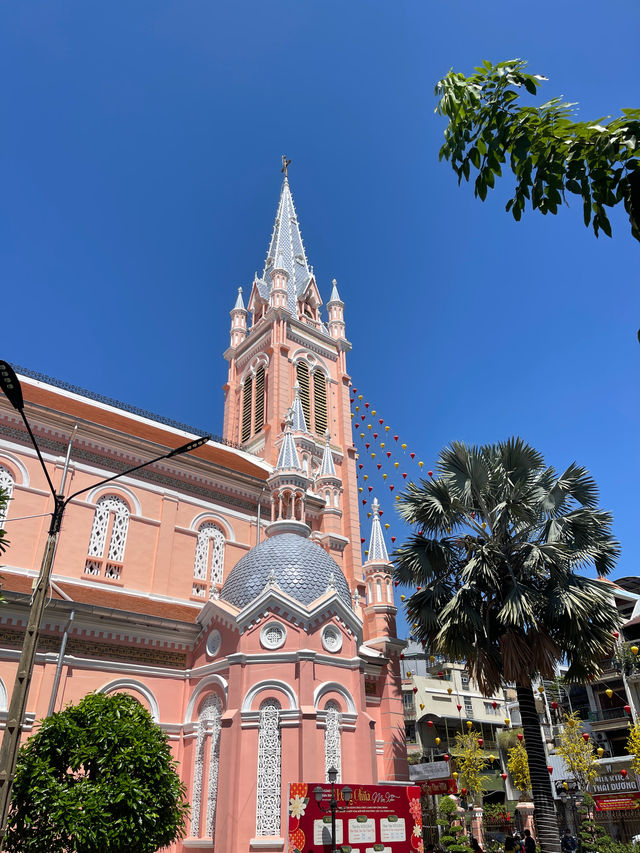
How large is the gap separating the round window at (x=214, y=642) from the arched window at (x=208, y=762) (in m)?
1.17

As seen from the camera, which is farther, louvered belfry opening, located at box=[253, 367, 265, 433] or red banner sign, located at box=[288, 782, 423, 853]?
louvered belfry opening, located at box=[253, 367, 265, 433]

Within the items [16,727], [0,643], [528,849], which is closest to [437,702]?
[528,849]

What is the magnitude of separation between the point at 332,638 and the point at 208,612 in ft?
12.9

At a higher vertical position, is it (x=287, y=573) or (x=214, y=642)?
(x=287, y=573)

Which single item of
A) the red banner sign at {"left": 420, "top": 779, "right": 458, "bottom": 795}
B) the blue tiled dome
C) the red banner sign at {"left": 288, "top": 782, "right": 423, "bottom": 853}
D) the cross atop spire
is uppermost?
the cross atop spire

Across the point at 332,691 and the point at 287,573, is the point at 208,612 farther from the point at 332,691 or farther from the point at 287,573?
the point at 332,691

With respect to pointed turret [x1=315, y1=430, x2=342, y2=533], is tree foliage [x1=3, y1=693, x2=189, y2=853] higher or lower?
lower

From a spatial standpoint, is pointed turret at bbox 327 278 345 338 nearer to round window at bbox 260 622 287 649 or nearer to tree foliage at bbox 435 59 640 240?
round window at bbox 260 622 287 649

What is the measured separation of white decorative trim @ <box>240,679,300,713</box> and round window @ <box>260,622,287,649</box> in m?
0.96

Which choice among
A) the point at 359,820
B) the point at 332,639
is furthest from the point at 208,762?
the point at 359,820

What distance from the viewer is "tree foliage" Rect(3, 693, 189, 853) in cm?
1071

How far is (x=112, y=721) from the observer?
12055 mm

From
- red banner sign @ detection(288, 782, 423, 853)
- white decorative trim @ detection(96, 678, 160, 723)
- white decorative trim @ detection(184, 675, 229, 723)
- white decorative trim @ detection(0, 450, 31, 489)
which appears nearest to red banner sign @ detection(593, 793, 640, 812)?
red banner sign @ detection(288, 782, 423, 853)

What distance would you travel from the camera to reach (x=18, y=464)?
20219 mm
